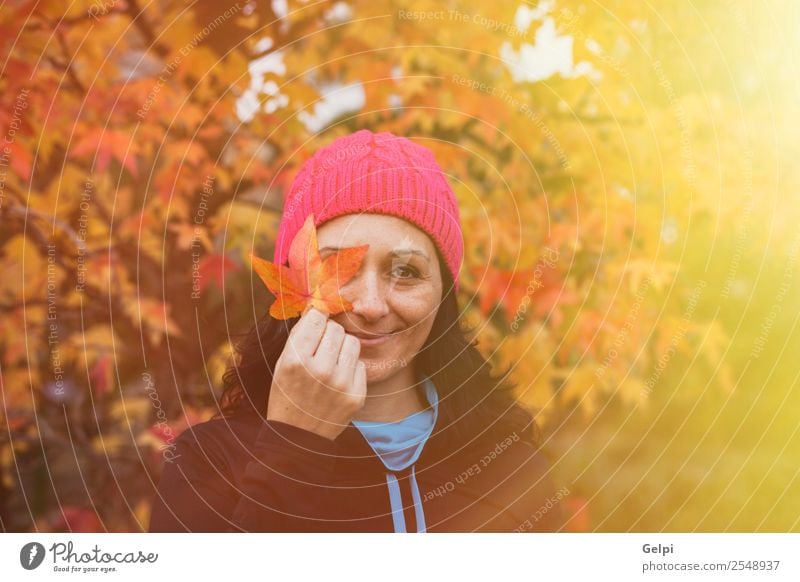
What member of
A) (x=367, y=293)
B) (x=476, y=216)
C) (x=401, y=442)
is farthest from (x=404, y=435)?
(x=476, y=216)

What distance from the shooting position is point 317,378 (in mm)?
1089

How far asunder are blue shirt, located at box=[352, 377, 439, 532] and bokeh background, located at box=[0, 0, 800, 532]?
0.14m

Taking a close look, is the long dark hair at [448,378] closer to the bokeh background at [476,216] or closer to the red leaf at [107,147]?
the bokeh background at [476,216]

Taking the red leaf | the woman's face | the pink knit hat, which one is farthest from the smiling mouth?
the red leaf

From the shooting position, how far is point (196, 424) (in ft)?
3.82

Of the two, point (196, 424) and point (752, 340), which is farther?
point (752, 340)

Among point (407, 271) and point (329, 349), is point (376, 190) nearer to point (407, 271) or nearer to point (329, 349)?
point (407, 271)

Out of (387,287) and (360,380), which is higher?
(387,287)

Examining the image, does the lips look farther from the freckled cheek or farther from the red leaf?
the red leaf

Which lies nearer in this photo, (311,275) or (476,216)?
(311,275)

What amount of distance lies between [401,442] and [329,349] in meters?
0.18

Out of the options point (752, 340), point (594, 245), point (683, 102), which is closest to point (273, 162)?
point (594, 245)

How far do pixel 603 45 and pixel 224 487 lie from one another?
0.84 meters
